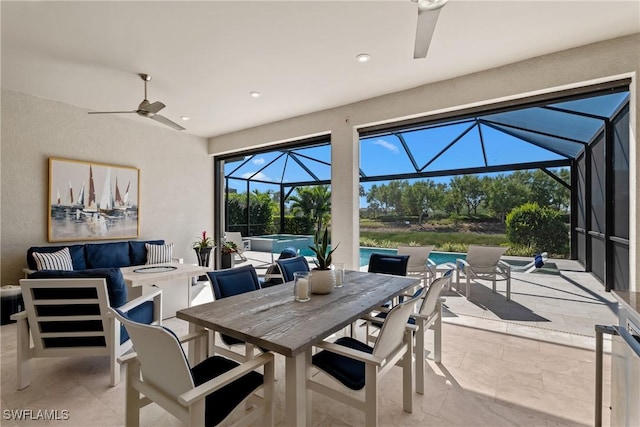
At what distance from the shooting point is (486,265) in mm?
4090

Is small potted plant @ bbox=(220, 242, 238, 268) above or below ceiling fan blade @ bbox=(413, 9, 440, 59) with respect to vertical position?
below

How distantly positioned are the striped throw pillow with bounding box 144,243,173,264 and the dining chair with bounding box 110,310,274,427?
343cm

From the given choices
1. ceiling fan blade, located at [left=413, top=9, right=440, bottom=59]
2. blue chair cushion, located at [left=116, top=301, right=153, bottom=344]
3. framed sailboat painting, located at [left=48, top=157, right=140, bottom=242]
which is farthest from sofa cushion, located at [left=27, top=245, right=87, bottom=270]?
ceiling fan blade, located at [left=413, top=9, right=440, bottom=59]

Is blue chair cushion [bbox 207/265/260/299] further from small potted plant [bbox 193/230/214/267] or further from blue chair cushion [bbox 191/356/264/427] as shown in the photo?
small potted plant [bbox 193/230/214/267]

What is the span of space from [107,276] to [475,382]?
9.29 feet

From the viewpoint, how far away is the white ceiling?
218 centimetres

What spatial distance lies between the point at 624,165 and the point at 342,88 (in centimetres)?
294

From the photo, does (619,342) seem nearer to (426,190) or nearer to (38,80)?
(426,190)

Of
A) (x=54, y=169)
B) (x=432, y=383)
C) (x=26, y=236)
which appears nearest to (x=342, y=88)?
(x=432, y=383)

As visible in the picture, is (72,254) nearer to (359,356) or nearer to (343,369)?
(343,369)

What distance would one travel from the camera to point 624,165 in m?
2.79

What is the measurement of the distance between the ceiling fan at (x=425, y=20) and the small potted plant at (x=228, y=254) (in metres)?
4.66

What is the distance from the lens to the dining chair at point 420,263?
4.28m

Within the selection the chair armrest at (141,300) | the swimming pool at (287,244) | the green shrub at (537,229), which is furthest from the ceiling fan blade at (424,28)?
the swimming pool at (287,244)
